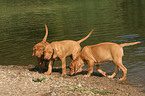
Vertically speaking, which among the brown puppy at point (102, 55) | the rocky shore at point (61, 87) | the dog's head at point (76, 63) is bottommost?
the rocky shore at point (61, 87)

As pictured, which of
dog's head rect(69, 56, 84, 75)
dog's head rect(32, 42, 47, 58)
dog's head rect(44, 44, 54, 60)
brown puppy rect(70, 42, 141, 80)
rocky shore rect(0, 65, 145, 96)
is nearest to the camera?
rocky shore rect(0, 65, 145, 96)

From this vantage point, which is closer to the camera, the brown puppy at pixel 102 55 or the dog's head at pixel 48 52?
the brown puppy at pixel 102 55

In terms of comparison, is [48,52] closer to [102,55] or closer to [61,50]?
[61,50]

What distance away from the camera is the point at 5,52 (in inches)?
623

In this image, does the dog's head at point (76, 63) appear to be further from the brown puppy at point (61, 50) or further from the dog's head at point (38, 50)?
the dog's head at point (38, 50)

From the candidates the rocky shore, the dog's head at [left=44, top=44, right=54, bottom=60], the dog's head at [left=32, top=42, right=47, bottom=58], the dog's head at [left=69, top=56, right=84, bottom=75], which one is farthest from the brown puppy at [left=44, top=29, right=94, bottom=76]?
the rocky shore

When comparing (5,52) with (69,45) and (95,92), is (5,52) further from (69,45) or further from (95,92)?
(95,92)

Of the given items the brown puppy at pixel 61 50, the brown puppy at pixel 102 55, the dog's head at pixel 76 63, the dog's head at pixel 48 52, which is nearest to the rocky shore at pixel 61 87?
the dog's head at pixel 76 63

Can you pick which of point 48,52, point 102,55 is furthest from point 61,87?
point 102,55


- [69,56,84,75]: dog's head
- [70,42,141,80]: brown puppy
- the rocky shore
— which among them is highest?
[70,42,141,80]: brown puppy

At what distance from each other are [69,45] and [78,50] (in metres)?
0.48

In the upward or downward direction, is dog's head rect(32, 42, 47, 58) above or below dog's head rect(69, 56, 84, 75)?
above

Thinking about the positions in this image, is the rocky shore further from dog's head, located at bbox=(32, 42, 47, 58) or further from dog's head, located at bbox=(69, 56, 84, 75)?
dog's head, located at bbox=(32, 42, 47, 58)

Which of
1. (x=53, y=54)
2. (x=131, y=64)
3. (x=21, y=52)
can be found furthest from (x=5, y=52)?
(x=131, y=64)
